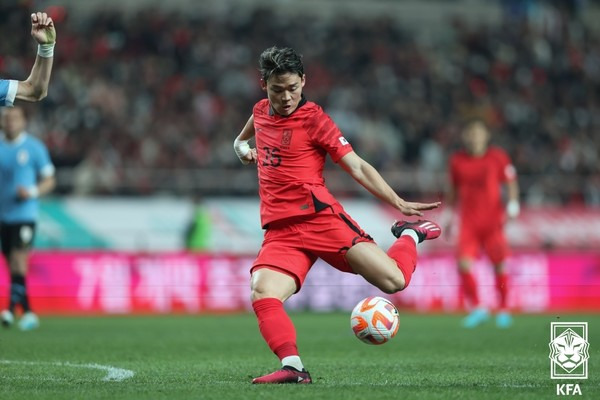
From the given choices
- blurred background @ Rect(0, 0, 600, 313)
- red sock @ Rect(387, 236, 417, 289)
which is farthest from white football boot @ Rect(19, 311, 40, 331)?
A: red sock @ Rect(387, 236, 417, 289)

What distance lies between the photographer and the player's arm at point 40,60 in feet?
24.2

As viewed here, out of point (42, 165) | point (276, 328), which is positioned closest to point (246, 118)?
point (42, 165)

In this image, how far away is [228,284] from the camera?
18.7 m

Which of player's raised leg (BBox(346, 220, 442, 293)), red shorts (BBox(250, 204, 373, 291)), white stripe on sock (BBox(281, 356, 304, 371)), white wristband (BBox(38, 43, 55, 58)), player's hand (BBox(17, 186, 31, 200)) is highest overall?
white wristband (BBox(38, 43, 55, 58))

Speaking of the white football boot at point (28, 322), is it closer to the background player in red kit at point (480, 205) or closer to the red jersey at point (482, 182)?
the background player in red kit at point (480, 205)

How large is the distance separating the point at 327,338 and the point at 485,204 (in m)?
3.61

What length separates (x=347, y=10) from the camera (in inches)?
1109

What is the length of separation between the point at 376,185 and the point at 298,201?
0.55 metres

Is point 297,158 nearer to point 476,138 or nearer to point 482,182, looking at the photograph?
point 476,138

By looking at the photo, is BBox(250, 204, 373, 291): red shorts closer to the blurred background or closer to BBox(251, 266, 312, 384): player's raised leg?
BBox(251, 266, 312, 384): player's raised leg

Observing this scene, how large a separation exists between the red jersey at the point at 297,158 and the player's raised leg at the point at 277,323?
0.43 metres

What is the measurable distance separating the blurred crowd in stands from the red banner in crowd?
251 cm

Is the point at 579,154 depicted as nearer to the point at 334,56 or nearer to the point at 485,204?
the point at 334,56

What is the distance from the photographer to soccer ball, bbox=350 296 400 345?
7.45 metres
